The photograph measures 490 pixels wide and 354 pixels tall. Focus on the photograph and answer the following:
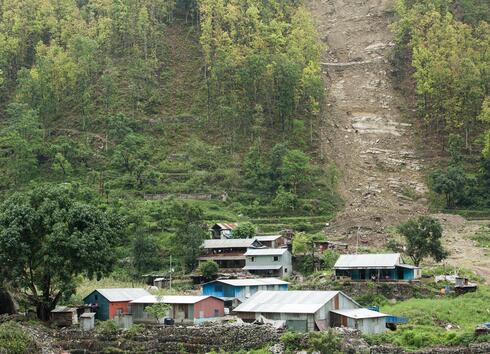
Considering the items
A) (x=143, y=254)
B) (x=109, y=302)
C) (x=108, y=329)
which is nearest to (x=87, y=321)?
(x=108, y=329)

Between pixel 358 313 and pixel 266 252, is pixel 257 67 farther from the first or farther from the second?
pixel 358 313

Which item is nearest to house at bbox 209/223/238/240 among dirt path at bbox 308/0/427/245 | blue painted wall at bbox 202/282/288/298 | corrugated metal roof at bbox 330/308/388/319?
dirt path at bbox 308/0/427/245

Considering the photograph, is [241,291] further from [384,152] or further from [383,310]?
[384,152]

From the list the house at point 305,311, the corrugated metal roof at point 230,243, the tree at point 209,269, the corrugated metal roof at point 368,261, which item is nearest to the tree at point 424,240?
the corrugated metal roof at point 368,261

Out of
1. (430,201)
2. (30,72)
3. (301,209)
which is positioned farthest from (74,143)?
(430,201)

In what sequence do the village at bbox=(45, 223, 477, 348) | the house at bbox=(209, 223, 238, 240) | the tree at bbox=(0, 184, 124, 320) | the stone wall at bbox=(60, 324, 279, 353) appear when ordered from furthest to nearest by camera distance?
1. the house at bbox=(209, 223, 238, 240)
2. the tree at bbox=(0, 184, 124, 320)
3. the village at bbox=(45, 223, 477, 348)
4. the stone wall at bbox=(60, 324, 279, 353)

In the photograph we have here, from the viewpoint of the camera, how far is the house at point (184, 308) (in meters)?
37.1

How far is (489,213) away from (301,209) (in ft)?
49.9

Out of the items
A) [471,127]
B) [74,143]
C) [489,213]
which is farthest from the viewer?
[471,127]

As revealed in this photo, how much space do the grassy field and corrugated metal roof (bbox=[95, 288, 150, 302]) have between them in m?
12.7

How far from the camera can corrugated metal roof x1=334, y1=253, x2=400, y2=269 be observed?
145ft

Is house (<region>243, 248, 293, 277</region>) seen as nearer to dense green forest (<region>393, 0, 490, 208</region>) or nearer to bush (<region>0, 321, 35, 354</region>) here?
dense green forest (<region>393, 0, 490, 208</region>)

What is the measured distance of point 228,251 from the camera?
172ft

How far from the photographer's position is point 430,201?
6588cm
